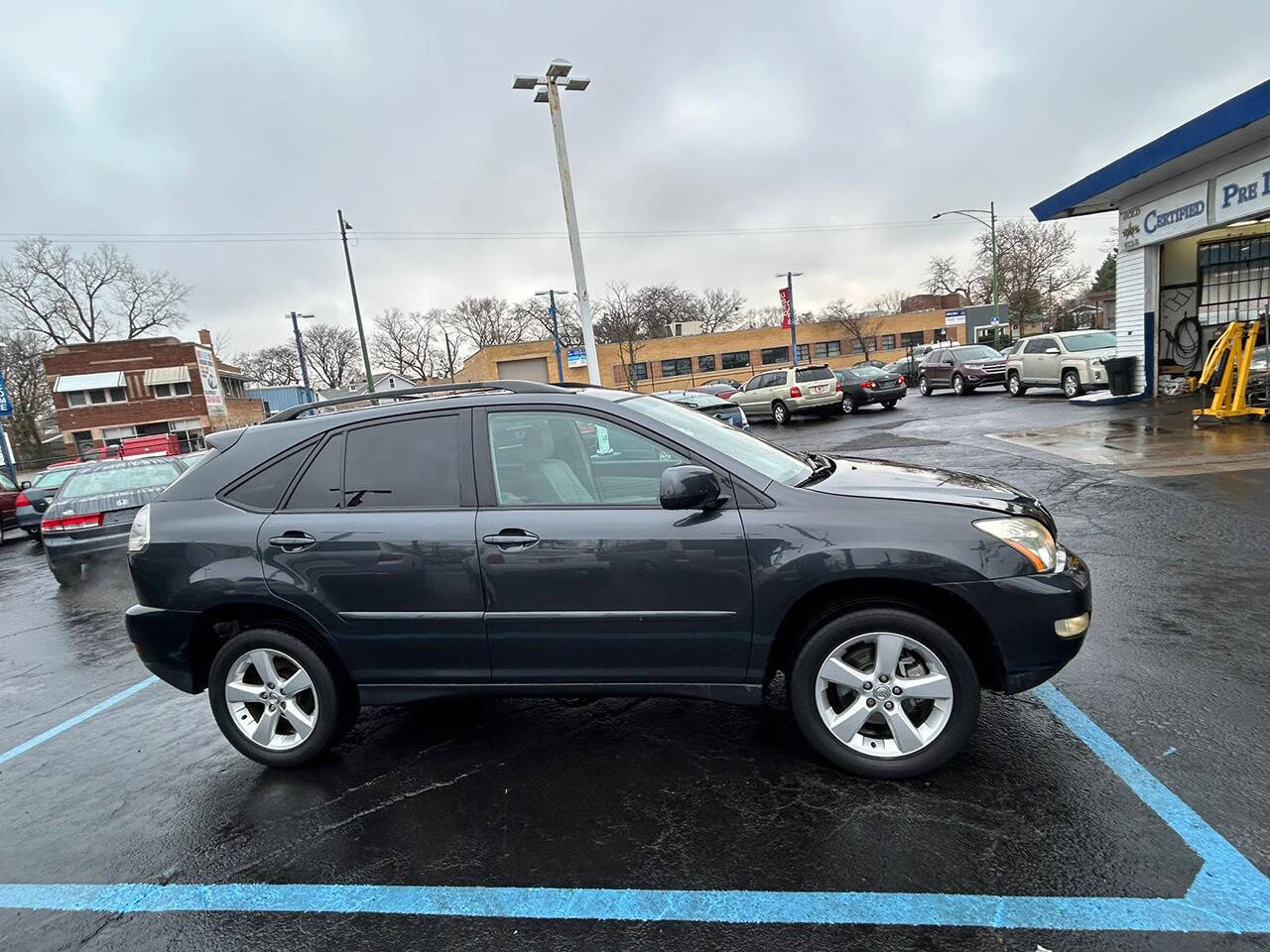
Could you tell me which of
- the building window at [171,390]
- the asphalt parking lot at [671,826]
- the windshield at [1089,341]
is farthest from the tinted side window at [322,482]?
the building window at [171,390]

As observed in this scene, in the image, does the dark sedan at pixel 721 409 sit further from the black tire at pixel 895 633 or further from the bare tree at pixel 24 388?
the bare tree at pixel 24 388

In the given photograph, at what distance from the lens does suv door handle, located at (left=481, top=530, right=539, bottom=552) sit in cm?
300

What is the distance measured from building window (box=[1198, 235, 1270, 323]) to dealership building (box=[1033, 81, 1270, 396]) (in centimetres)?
2

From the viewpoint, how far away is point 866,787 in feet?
9.34

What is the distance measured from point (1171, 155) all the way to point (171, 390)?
49.0 metres

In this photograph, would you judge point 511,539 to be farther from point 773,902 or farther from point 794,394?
point 794,394

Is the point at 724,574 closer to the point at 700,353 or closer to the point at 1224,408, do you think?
the point at 1224,408

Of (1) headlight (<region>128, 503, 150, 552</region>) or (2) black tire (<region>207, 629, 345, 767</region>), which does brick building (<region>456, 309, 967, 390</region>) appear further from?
(2) black tire (<region>207, 629, 345, 767</region>)

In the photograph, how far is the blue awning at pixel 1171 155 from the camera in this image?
10570mm

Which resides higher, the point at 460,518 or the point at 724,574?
the point at 460,518

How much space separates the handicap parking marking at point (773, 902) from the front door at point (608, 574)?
896 mm

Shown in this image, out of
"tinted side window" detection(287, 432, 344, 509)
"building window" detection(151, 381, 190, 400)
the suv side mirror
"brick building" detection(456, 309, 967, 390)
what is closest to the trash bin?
the suv side mirror

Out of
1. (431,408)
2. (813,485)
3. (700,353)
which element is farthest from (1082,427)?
(700,353)

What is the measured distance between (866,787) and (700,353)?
2315 inches
